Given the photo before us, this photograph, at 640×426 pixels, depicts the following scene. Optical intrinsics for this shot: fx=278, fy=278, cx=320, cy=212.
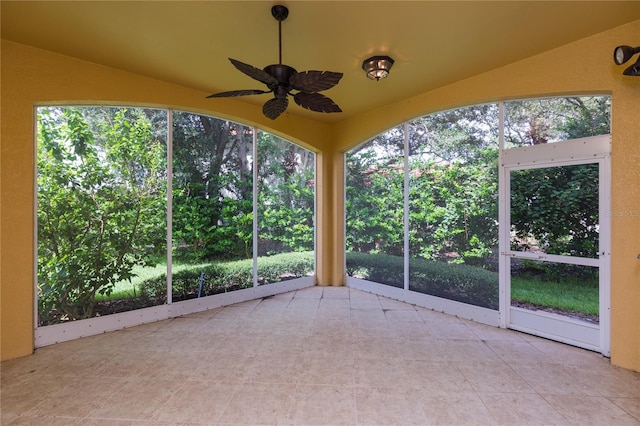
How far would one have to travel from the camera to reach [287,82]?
2.19 meters

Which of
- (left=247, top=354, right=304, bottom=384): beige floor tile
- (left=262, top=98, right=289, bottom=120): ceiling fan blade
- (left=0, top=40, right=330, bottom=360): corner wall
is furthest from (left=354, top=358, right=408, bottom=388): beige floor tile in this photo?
(left=0, top=40, right=330, bottom=360): corner wall

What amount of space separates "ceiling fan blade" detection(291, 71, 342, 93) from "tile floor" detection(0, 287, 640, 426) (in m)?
2.34

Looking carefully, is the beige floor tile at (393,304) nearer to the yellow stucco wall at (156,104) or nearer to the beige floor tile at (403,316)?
the beige floor tile at (403,316)

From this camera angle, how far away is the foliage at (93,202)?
9.93ft

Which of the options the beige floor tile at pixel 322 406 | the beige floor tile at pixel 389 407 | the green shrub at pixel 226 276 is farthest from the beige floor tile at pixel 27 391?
the beige floor tile at pixel 389 407

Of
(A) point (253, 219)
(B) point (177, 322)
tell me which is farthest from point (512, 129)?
(B) point (177, 322)

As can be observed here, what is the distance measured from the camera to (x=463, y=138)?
3.76 m

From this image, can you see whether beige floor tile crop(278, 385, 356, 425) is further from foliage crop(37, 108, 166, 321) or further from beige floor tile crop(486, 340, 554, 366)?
foliage crop(37, 108, 166, 321)

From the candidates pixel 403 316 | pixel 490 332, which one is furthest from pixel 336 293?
pixel 490 332

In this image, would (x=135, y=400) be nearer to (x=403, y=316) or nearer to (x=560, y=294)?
(x=403, y=316)

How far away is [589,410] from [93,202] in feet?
16.3

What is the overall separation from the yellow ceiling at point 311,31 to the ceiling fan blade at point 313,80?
0.62m

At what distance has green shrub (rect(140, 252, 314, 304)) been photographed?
12.2ft

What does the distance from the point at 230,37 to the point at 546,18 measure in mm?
2728
